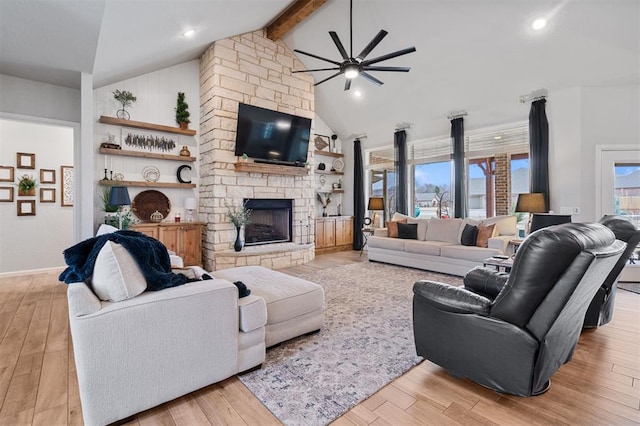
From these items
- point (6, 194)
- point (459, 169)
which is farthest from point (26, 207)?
point (459, 169)

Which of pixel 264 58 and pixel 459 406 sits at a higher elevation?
pixel 264 58

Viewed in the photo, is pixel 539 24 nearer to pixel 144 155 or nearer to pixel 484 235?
pixel 484 235

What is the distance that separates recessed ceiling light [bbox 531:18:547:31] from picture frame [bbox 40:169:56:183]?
780 centimetres

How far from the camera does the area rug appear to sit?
1777mm

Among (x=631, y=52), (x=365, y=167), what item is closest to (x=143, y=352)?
(x=631, y=52)

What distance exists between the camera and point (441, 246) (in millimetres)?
5059

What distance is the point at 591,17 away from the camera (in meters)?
3.85

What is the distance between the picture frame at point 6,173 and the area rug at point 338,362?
5.48 meters

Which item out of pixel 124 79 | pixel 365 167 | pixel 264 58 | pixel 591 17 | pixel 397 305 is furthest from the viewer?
pixel 365 167

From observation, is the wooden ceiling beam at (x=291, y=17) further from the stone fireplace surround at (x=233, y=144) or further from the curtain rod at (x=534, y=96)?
the curtain rod at (x=534, y=96)

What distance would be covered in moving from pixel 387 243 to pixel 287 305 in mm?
3745

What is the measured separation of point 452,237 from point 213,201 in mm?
4179

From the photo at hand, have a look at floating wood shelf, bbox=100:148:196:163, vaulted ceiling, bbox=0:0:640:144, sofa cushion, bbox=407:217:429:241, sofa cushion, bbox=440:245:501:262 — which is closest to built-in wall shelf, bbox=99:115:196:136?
floating wood shelf, bbox=100:148:196:163

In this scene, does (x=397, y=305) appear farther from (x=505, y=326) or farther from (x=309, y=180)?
(x=309, y=180)
